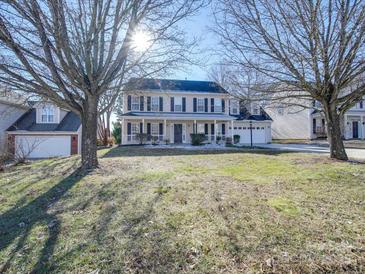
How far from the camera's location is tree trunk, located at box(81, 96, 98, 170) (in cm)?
829

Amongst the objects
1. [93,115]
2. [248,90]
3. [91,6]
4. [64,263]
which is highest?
[91,6]

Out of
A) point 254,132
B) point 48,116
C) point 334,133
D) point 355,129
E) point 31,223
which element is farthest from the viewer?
point 355,129

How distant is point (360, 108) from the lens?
30672 mm

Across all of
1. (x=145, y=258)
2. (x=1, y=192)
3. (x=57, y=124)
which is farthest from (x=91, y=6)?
(x=57, y=124)

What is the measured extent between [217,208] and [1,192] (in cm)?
526

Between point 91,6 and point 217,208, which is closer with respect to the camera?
point 217,208

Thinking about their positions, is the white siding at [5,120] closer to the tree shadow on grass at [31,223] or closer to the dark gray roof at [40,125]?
the dark gray roof at [40,125]

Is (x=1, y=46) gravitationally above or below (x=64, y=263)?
above

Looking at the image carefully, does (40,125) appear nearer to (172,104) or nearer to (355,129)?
(172,104)

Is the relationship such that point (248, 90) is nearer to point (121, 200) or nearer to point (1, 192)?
point (121, 200)

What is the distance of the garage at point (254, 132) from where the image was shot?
1068 inches

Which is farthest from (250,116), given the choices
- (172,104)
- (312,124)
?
(312,124)

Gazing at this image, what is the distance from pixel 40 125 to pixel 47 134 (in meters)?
1.44

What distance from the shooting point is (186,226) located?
12.2 feet
